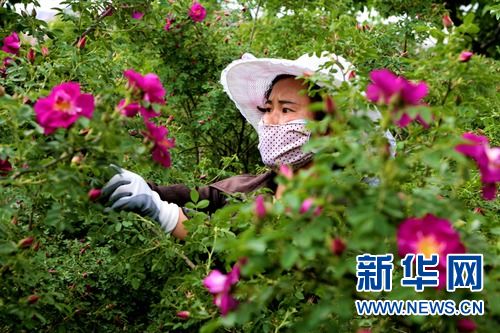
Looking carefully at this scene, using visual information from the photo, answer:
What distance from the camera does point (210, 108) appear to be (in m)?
3.84

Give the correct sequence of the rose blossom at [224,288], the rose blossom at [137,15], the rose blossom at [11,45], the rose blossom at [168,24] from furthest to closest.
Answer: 1. the rose blossom at [168,24]
2. the rose blossom at [137,15]
3. the rose blossom at [11,45]
4. the rose blossom at [224,288]

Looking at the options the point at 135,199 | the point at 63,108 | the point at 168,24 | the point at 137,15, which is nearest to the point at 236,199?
the point at 135,199

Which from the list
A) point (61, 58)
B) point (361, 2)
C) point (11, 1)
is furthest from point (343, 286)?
point (361, 2)

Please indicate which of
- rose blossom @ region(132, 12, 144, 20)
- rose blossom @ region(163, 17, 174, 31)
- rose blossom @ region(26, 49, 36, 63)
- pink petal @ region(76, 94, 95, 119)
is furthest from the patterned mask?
rose blossom @ region(163, 17, 174, 31)

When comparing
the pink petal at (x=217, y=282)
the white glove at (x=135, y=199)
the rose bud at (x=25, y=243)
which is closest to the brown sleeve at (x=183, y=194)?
the white glove at (x=135, y=199)

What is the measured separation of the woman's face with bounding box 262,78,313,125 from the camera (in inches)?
98.0

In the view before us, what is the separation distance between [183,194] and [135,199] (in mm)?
471

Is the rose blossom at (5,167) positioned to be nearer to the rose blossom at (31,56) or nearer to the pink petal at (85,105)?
the pink petal at (85,105)

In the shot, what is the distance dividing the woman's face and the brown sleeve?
12.5 inches

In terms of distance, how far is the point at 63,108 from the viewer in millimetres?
1455

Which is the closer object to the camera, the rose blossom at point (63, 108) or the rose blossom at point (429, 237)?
the rose blossom at point (429, 237)

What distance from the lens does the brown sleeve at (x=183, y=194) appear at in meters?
2.48

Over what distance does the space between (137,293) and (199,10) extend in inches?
68.0

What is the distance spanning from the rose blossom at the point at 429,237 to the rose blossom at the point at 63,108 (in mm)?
675
